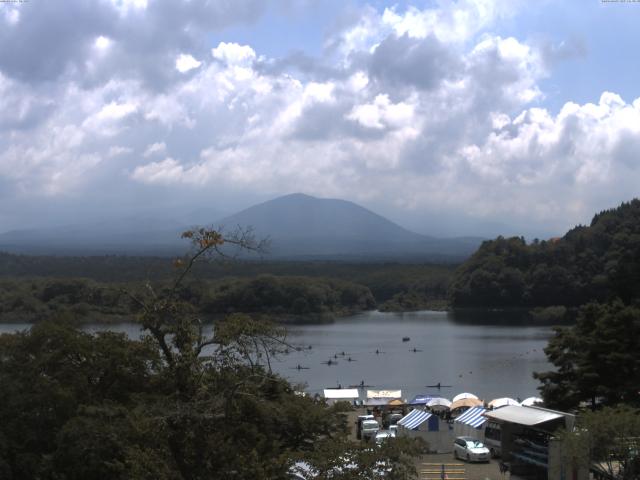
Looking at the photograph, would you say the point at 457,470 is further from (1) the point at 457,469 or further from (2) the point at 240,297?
(2) the point at 240,297

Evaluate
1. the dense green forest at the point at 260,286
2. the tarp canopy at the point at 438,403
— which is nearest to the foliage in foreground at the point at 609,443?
the tarp canopy at the point at 438,403

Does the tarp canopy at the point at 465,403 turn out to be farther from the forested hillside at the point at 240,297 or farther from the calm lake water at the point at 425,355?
the forested hillside at the point at 240,297

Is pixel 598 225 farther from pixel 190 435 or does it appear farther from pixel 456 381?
pixel 190 435

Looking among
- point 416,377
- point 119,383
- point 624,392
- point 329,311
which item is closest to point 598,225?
point 329,311

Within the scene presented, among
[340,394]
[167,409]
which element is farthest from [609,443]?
[340,394]

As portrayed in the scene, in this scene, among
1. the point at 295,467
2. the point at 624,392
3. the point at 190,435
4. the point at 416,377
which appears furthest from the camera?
the point at 416,377

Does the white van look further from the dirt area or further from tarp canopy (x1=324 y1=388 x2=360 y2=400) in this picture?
tarp canopy (x1=324 y1=388 x2=360 y2=400)
